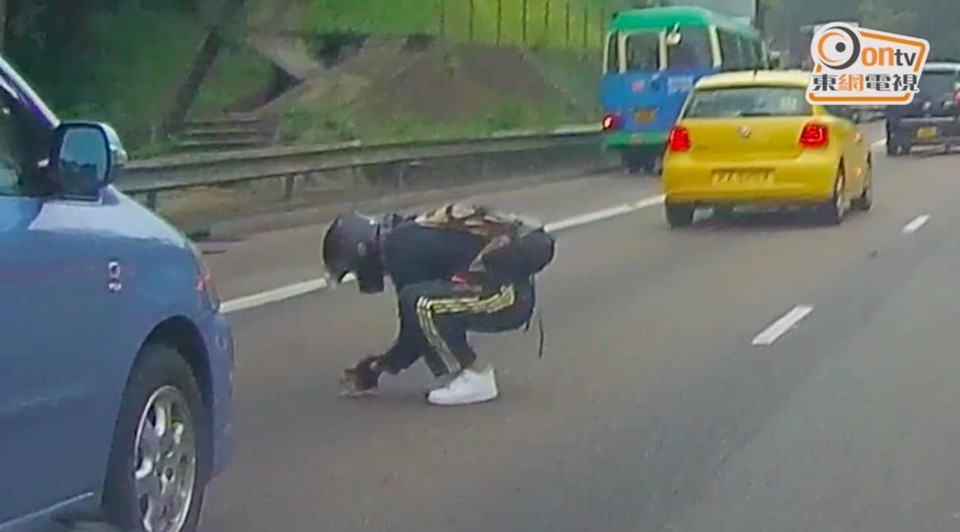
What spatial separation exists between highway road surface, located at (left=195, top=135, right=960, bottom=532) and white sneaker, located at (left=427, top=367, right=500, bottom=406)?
10 centimetres

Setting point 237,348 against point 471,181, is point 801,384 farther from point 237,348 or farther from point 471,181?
point 471,181

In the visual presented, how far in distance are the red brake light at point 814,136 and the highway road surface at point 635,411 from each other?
3174 millimetres

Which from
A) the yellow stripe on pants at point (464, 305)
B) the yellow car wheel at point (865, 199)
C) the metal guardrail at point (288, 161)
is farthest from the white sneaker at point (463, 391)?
the yellow car wheel at point (865, 199)

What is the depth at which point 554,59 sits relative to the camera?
47.9 metres

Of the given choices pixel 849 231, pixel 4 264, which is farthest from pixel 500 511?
pixel 849 231

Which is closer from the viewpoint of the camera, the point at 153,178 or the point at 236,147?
the point at 153,178

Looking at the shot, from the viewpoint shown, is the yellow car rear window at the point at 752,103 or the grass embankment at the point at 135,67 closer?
the yellow car rear window at the point at 752,103

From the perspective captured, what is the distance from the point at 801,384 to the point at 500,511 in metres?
3.50

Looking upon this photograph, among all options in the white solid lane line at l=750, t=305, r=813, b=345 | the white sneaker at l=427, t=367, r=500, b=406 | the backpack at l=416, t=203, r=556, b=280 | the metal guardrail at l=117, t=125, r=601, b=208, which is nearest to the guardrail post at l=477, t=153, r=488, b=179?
the metal guardrail at l=117, t=125, r=601, b=208

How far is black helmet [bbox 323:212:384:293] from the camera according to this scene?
31.5ft

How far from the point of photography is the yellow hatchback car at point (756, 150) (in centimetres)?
2105

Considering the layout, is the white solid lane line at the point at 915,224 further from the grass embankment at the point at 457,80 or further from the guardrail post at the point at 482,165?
the grass embankment at the point at 457,80

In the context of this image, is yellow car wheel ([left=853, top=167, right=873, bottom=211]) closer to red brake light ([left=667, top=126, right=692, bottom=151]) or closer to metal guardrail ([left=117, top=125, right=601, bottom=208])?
red brake light ([left=667, top=126, right=692, bottom=151])

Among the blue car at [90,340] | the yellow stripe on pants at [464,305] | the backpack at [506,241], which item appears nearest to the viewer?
the blue car at [90,340]
